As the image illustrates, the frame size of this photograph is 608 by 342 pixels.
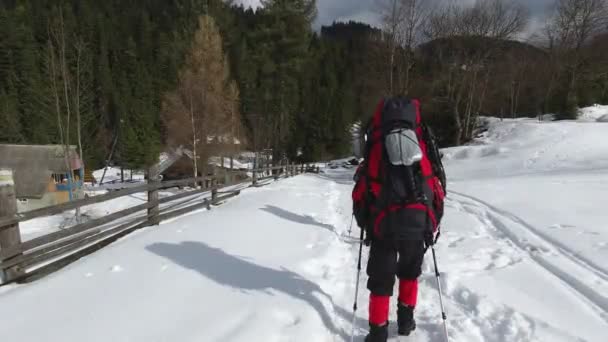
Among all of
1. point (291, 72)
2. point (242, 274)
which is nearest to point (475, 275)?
point (242, 274)

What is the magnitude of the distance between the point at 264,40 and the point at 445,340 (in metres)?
26.6

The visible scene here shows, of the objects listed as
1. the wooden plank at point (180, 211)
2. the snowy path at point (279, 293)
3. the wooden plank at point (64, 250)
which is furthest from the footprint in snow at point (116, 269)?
the wooden plank at point (180, 211)

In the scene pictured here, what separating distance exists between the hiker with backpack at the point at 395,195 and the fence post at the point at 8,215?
3922 millimetres

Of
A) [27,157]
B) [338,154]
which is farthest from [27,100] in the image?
[338,154]

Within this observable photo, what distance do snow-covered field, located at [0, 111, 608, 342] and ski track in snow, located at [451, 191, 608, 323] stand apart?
0.02 m

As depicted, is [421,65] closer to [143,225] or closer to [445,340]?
[143,225]

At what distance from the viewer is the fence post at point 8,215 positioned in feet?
12.1

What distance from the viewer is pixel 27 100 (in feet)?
147

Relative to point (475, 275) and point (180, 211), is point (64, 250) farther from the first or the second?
point (475, 275)

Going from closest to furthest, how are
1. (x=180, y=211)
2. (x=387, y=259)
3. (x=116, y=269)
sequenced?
1. (x=387, y=259)
2. (x=116, y=269)
3. (x=180, y=211)

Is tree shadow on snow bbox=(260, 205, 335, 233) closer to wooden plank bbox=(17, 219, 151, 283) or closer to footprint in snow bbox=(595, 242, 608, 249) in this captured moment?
wooden plank bbox=(17, 219, 151, 283)

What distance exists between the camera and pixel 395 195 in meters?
2.42

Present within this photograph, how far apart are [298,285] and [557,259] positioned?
3315 mm

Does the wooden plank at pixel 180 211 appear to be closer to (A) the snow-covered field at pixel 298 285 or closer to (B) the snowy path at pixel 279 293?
(A) the snow-covered field at pixel 298 285
